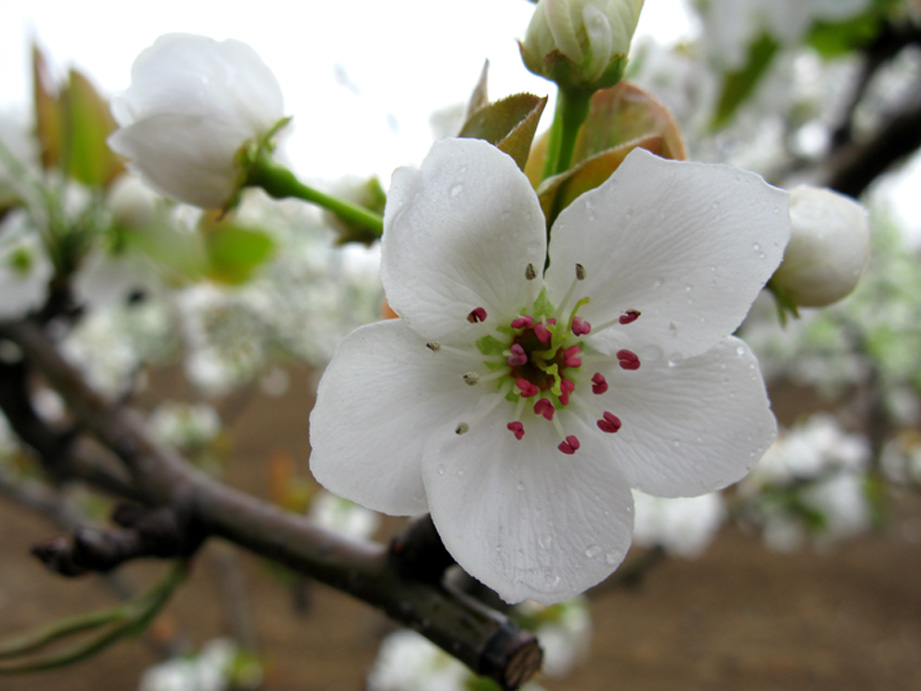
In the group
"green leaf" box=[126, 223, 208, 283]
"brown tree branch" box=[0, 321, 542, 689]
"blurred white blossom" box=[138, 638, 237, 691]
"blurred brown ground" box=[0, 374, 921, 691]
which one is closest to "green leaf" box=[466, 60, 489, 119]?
"brown tree branch" box=[0, 321, 542, 689]

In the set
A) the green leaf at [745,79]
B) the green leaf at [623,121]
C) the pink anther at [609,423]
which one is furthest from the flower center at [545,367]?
the green leaf at [745,79]

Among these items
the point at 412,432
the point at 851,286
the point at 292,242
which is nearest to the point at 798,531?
the point at 851,286

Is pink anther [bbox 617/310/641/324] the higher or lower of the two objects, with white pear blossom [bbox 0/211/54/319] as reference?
higher

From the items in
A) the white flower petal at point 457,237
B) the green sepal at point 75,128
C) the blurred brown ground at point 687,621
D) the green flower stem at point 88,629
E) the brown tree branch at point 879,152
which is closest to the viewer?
the white flower petal at point 457,237

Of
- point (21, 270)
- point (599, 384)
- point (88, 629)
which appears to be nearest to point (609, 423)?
point (599, 384)

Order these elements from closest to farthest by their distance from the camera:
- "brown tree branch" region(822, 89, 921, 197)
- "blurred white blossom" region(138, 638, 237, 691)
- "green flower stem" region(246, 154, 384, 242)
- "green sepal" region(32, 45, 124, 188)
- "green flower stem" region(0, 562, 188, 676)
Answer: "green flower stem" region(246, 154, 384, 242) → "green flower stem" region(0, 562, 188, 676) → "green sepal" region(32, 45, 124, 188) → "brown tree branch" region(822, 89, 921, 197) → "blurred white blossom" region(138, 638, 237, 691)

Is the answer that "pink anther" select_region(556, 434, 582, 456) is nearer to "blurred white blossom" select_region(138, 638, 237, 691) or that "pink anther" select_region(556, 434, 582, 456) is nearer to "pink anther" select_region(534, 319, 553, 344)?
"pink anther" select_region(534, 319, 553, 344)

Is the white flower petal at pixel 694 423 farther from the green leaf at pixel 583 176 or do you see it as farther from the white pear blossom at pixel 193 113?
the white pear blossom at pixel 193 113
